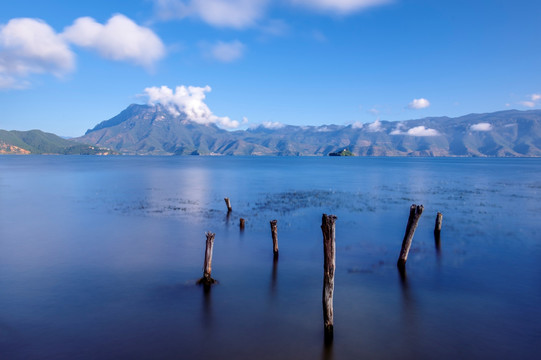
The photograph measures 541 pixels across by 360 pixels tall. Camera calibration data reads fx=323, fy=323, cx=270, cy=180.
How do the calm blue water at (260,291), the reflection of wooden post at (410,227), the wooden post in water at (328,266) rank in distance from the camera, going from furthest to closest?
1. the reflection of wooden post at (410,227)
2. the calm blue water at (260,291)
3. the wooden post in water at (328,266)

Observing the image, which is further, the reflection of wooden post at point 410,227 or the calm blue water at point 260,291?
the reflection of wooden post at point 410,227

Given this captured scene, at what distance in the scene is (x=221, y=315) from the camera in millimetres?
16219

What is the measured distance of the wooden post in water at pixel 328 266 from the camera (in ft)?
44.7

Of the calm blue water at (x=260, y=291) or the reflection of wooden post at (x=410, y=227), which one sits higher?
the reflection of wooden post at (x=410, y=227)

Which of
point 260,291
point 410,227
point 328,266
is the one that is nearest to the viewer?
point 328,266

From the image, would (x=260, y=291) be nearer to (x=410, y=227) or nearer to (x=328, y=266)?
(x=328, y=266)

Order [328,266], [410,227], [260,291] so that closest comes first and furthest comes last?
[328,266]
[260,291]
[410,227]

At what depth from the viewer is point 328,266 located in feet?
45.2

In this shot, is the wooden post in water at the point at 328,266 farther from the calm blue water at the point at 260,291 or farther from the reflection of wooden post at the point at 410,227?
the reflection of wooden post at the point at 410,227

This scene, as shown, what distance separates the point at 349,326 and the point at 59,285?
55.9 feet

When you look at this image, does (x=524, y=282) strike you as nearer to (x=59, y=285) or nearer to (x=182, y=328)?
(x=182, y=328)

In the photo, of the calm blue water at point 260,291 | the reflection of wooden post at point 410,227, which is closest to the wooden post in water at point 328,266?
the calm blue water at point 260,291

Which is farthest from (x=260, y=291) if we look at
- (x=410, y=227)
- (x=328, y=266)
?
(x=410, y=227)

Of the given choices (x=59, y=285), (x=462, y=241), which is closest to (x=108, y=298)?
(x=59, y=285)
